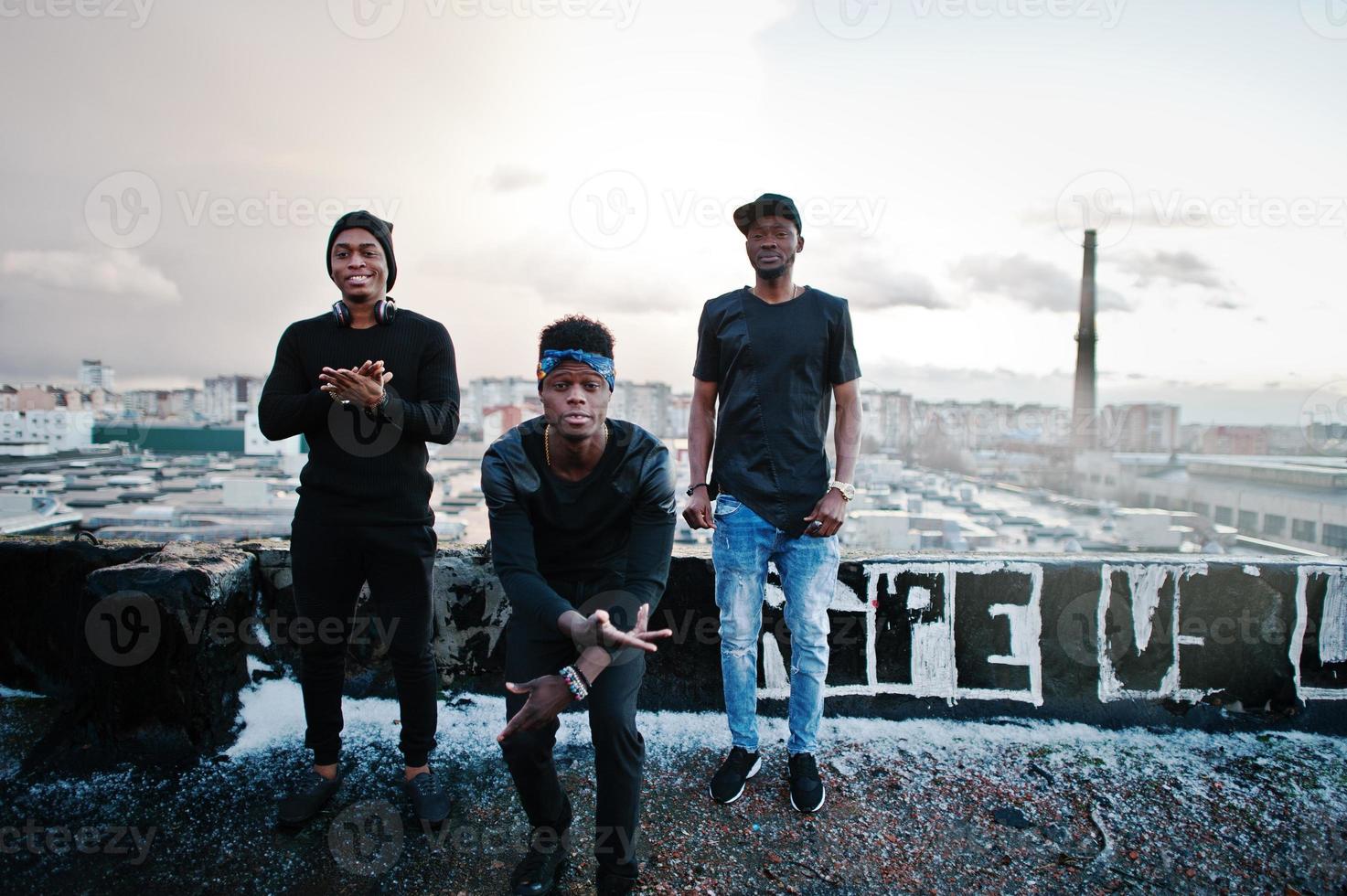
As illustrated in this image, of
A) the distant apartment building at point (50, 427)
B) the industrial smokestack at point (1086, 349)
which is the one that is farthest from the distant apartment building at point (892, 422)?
the distant apartment building at point (50, 427)

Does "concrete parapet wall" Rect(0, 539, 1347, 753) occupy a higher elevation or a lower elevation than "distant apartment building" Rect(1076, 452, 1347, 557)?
higher

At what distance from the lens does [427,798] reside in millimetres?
2533

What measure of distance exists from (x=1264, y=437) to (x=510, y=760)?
237ft

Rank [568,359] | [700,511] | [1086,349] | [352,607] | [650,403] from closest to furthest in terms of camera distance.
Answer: [568,359] → [352,607] → [700,511] → [650,403] → [1086,349]

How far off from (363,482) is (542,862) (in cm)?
149

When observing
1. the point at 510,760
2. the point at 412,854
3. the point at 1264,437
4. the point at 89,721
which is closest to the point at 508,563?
the point at 510,760

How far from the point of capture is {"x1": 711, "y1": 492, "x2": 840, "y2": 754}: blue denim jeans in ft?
9.19

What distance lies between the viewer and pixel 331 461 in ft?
8.30

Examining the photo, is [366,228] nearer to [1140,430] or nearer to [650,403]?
[650,403]

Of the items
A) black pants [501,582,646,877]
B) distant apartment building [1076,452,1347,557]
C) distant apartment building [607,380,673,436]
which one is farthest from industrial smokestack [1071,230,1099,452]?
black pants [501,582,646,877]

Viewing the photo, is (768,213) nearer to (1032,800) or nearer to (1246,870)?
(1032,800)

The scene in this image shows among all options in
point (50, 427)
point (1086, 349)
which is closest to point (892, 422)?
point (1086, 349)

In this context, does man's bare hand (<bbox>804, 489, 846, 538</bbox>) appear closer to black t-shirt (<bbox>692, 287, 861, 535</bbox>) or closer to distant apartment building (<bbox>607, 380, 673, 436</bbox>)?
black t-shirt (<bbox>692, 287, 861, 535</bbox>)

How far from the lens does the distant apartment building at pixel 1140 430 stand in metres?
61.4
